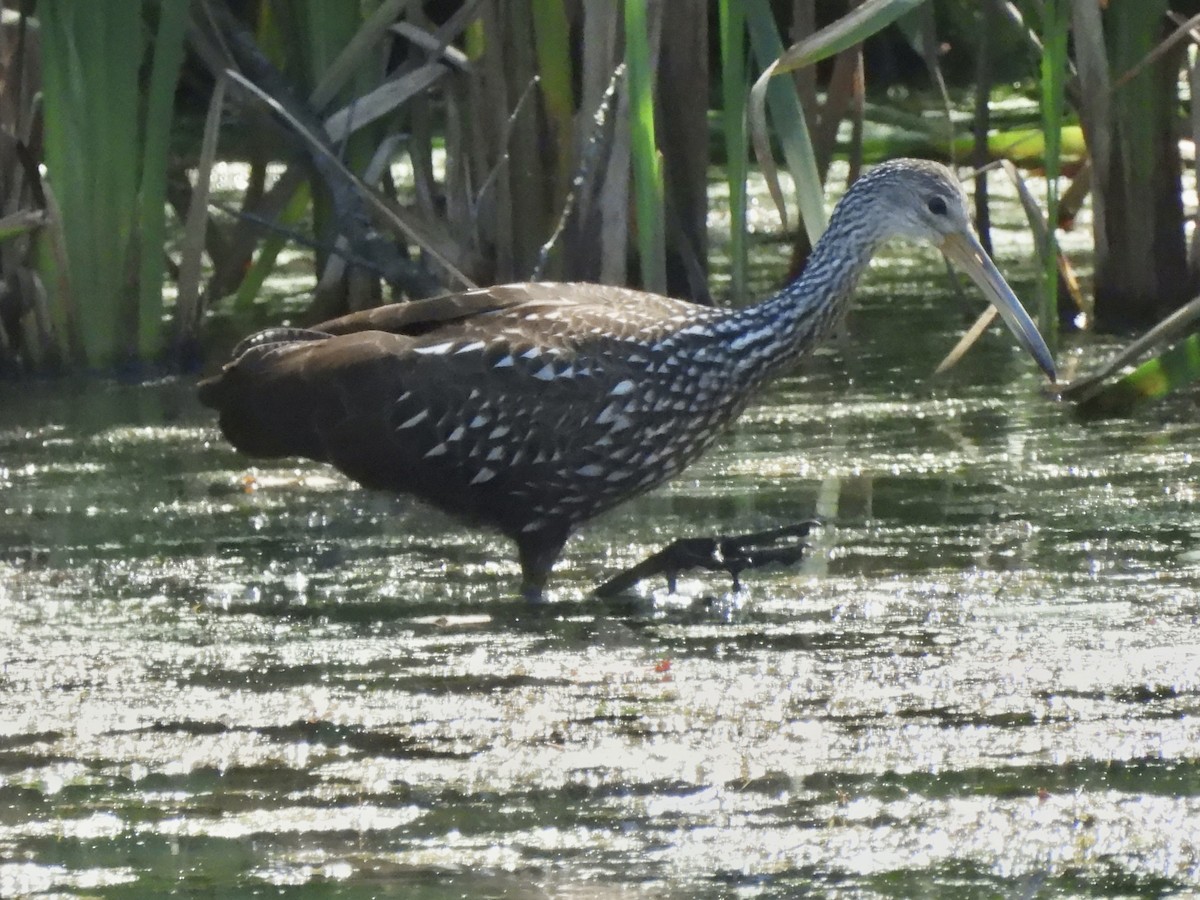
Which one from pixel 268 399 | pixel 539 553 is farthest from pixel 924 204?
pixel 268 399

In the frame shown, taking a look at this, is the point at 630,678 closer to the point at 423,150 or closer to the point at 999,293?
the point at 999,293

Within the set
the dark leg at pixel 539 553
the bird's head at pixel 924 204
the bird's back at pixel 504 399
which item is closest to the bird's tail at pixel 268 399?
the bird's back at pixel 504 399

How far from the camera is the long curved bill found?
632cm

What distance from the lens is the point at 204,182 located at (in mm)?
8102

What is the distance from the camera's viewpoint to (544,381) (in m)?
6.10

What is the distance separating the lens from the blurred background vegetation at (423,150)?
7762 mm

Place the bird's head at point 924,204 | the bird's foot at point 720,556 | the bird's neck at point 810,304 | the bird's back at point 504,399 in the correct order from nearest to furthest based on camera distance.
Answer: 1. the bird's foot at point 720,556
2. the bird's back at point 504,399
3. the bird's neck at point 810,304
4. the bird's head at point 924,204

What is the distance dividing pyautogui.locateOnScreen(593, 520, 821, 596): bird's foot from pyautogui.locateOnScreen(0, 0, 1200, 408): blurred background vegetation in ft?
4.53

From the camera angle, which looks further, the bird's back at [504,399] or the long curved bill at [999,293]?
the long curved bill at [999,293]

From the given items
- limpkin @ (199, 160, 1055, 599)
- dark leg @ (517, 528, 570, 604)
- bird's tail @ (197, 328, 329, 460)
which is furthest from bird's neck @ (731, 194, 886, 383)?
bird's tail @ (197, 328, 329, 460)

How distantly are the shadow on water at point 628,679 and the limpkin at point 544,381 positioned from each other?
0.30m

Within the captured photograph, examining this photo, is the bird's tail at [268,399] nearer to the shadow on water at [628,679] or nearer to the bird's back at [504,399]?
the bird's back at [504,399]

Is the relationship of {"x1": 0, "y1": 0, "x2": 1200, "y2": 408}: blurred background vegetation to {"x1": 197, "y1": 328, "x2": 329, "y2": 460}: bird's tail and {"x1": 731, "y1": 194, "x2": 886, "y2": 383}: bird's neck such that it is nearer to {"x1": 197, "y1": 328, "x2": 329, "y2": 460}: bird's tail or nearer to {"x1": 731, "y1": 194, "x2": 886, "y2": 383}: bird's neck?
{"x1": 731, "y1": 194, "x2": 886, "y2": 383}: bird's neck

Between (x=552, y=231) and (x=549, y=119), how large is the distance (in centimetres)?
43
